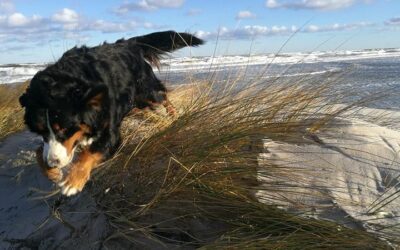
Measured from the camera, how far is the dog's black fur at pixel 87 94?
10.7ft

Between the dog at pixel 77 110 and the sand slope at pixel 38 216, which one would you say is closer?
the sand slope at pixel 38 216

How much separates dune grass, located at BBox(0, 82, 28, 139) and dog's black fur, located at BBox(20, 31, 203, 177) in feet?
5.46

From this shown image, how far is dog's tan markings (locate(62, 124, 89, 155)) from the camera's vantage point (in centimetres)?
329

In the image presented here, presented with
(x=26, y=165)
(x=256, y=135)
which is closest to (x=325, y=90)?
(x=256, y=135)

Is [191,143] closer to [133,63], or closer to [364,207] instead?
[364,207]

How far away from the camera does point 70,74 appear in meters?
3.41

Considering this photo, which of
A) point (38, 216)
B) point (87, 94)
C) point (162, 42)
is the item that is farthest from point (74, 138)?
point (162, 42)

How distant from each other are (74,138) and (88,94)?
34 centimetres

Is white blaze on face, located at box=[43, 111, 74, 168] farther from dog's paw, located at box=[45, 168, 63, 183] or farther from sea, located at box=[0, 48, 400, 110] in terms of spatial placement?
sea, located at box=[0, 48, 400, 110]

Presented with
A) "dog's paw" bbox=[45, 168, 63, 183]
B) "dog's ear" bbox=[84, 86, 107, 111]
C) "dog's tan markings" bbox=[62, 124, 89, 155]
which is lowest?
"dog's paw" bbox=[45, 168, 63, 183]

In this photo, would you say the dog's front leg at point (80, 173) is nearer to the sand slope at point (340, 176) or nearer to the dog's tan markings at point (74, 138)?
the dog's tan markings at point (74, 138)

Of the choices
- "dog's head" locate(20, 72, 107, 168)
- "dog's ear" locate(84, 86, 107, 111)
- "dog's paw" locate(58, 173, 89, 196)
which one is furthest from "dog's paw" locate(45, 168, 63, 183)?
"dog's ear" locate(84, 86, 107, 111)

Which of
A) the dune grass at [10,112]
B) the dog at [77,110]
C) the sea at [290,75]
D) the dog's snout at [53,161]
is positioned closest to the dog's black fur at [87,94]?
the dog at [77,110]

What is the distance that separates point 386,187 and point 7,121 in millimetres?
4365
